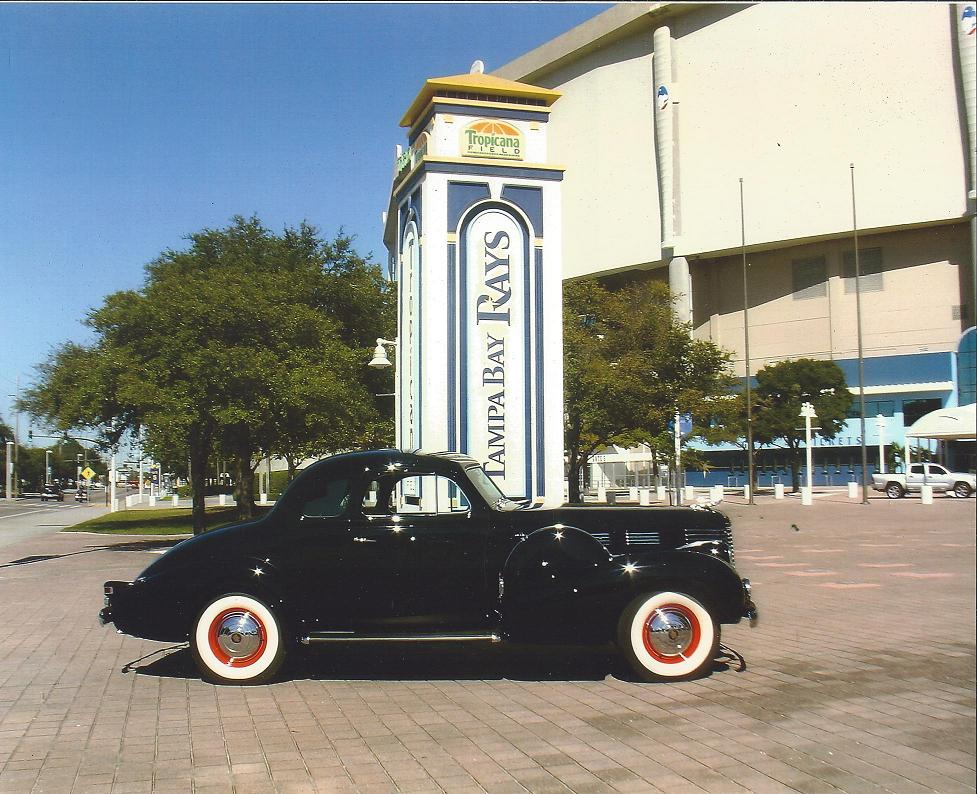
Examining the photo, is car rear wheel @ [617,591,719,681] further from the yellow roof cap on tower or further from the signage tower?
the yellow roof cap on tower

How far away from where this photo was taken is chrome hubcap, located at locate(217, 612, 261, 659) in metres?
6.54

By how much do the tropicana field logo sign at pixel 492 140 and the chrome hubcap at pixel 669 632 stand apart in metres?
4.11

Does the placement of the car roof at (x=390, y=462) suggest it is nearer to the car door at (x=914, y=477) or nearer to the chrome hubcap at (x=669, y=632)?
the chrome hubcap at (x=669, y=632)

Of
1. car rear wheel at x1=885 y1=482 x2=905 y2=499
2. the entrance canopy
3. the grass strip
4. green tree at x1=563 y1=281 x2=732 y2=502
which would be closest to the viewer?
the entrance canopy

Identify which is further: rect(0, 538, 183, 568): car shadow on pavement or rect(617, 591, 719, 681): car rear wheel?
rect(0, 538, 183, 568): car shadow on pavement

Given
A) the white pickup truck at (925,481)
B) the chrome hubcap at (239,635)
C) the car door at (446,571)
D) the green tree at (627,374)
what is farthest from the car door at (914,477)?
the green tree at (627,374)

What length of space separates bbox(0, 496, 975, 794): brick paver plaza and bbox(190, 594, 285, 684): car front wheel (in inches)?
7.0

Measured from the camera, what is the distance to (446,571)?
6367 millimetres

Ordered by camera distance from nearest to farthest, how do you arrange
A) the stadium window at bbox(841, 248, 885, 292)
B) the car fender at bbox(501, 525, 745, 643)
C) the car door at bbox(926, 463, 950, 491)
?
the car door at bbox(926, 463, 950, 491)
the stadium window at bbox(841, 248, 885, 292)
the car fender at bbox(501, 525, 745, 643)

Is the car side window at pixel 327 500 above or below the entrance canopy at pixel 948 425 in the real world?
below

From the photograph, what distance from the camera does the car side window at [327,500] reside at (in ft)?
21.6

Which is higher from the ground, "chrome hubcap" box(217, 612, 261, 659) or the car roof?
the car roof

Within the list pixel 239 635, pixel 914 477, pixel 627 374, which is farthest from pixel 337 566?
pixel 627 374

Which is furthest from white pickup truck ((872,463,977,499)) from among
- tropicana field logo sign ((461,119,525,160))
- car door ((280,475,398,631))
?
tropicana field logo sign ((461,119,525,160))
